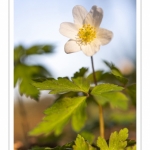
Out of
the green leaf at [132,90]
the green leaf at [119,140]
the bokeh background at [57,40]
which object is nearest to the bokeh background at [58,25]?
the bokeh background at [57,40]

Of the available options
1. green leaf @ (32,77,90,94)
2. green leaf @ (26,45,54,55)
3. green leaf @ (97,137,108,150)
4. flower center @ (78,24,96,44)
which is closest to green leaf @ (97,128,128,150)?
green leaf @ (97,137,108,150)

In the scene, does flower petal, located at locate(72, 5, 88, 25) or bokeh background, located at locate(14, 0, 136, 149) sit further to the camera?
bokeh background, located at locate(14, 0, 136, 149)

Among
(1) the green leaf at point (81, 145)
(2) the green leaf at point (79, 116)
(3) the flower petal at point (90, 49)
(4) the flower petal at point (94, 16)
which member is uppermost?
(4) the flower petal at point (94, 16)

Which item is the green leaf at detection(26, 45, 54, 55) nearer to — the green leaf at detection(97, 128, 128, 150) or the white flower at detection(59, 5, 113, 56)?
the white flower at detection(59, 5, 113, 56)
